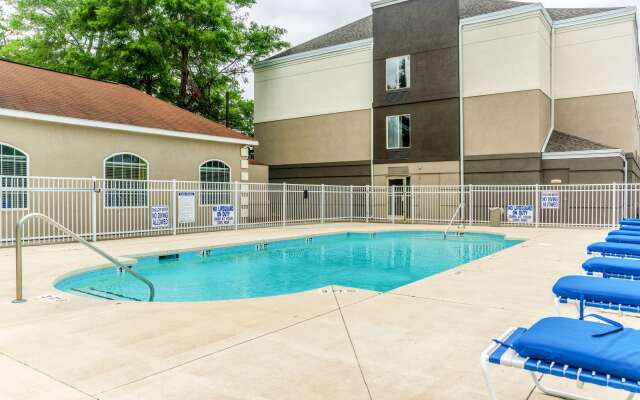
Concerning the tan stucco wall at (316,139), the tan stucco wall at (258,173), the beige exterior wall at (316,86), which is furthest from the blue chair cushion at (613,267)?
the tan stucco wall at (258,173)

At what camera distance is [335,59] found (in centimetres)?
2466

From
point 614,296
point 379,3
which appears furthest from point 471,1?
point 614,296

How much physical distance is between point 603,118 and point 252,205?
600 inches

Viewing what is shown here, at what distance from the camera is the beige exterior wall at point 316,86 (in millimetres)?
23891

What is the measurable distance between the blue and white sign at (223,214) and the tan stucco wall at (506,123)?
1077 centimetres

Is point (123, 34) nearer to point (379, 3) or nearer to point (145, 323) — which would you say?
point (379, 3)

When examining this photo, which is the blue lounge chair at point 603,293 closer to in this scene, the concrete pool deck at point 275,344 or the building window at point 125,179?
the concrete pool deck at point 275,344

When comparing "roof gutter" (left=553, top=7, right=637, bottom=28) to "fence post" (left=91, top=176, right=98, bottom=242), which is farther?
"roof gutter" (left=553, top=7, right=637, bottom=28)

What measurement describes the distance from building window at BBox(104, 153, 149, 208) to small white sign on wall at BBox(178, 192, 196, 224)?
3.78 feet

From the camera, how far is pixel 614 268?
4.61 meters

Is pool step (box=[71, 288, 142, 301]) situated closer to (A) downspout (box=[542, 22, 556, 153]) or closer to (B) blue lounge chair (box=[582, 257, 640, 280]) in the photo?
(B) blue lounge chair (box=[582, 257, 640, 280])

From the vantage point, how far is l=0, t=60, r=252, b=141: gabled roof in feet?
45.3

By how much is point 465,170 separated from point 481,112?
8.48ft

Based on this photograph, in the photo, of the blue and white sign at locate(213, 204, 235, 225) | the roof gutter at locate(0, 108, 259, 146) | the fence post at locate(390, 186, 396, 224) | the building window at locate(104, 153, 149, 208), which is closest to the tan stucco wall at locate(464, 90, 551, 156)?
the fence post at locate(390, 186, 396, 224)
